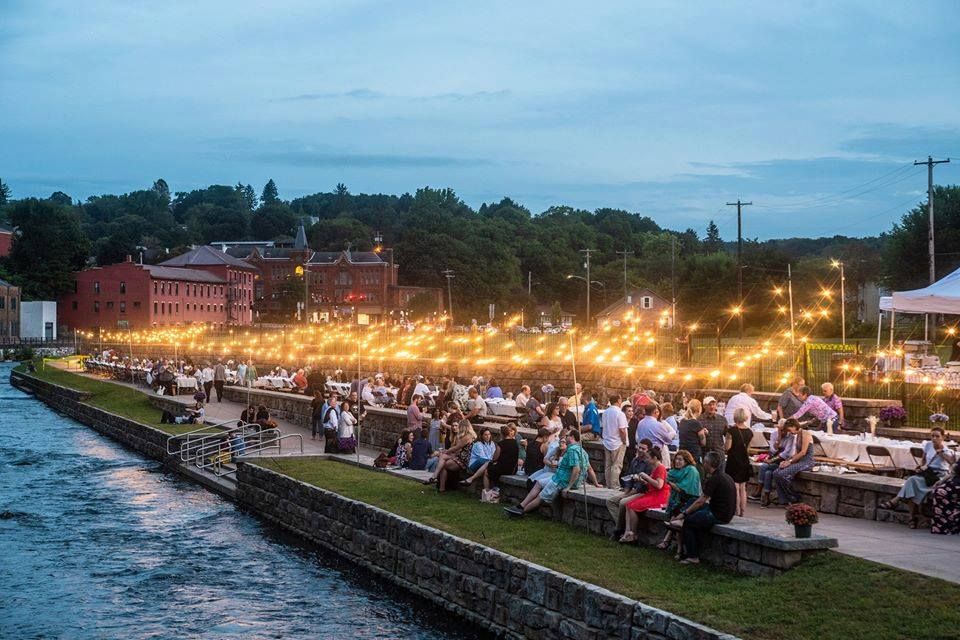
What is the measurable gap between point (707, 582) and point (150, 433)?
1108 inches

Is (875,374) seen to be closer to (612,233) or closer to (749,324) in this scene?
(749,324)

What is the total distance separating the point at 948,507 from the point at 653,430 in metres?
4.84

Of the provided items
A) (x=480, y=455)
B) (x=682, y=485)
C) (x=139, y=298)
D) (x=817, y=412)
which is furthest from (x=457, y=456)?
(x=139, y=298)

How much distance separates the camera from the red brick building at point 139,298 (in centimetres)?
12162

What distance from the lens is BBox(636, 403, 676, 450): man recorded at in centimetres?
1755

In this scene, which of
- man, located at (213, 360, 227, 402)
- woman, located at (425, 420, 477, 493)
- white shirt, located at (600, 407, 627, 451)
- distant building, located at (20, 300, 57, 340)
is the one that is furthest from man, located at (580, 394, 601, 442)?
distant building, located at (20, 300, 57, 340)

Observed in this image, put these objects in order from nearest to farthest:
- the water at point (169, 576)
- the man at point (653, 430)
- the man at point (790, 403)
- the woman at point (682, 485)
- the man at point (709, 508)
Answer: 1. the man at point (709, 508)
2. the woman at point (682, 485)
3. the water at point (169, 576)
4. the man at point (653, 430)
5. the man at point (790, 403)

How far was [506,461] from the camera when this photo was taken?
18016 millimetres

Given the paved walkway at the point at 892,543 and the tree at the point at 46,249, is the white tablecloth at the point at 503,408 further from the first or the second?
the tree at the point at 46,249

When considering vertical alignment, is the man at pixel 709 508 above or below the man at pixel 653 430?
below

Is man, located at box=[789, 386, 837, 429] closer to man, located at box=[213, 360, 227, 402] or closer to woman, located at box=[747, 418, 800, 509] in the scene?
woman, located at box=[747, 418, 800, 509]

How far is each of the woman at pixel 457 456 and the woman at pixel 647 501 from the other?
17.0ft

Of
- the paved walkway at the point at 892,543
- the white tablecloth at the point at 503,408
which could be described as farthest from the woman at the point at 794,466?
the white tablecloth at the point at 503,408

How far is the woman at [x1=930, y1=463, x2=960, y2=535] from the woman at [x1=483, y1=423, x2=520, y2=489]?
6345mm
